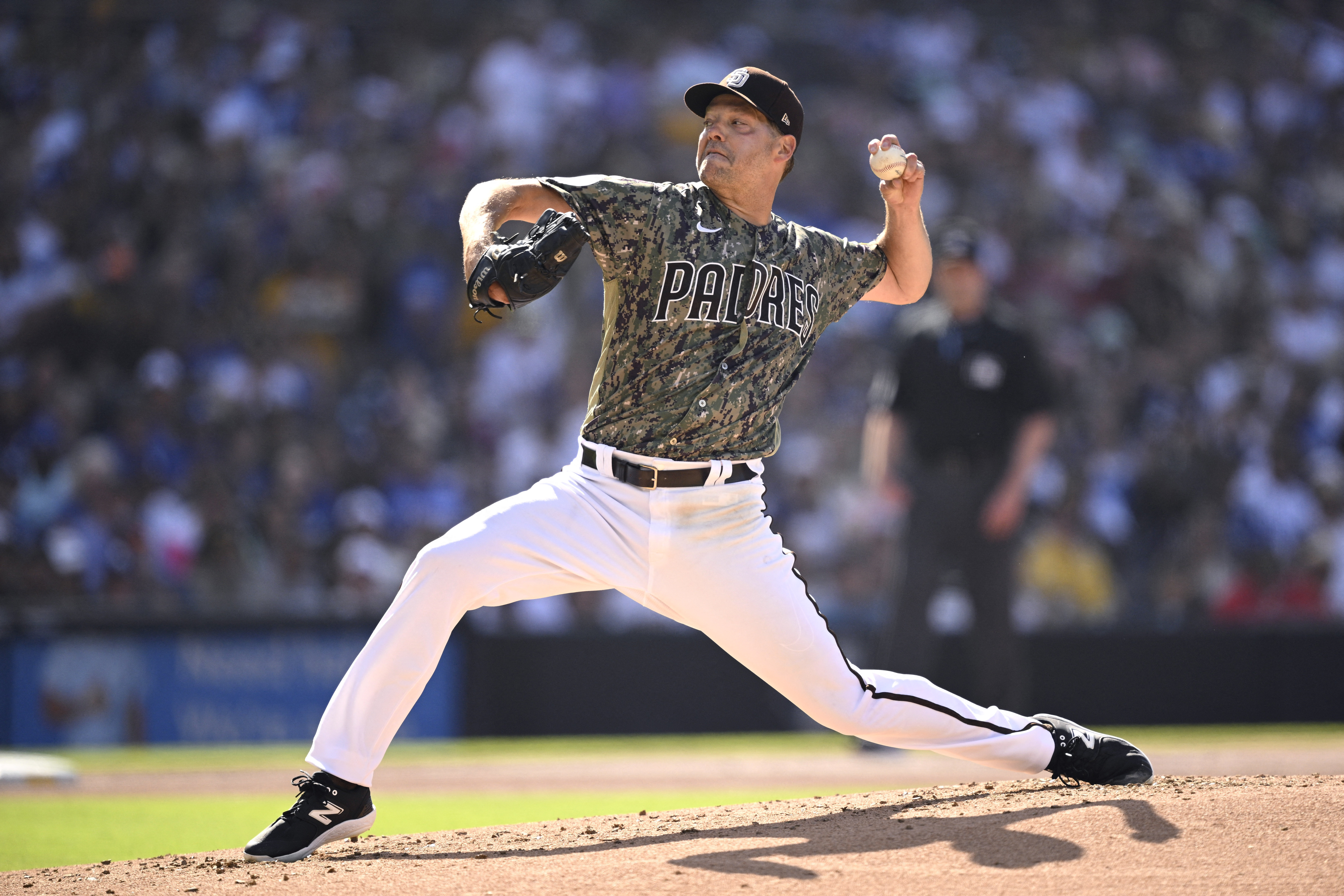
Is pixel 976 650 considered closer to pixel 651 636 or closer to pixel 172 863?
pixel 651 636

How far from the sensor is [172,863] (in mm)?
3947

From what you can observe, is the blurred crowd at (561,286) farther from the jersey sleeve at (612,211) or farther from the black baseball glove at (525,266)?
the black baseball glove at (525,266)

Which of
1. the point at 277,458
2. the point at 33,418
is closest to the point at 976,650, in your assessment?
the point at 277,458

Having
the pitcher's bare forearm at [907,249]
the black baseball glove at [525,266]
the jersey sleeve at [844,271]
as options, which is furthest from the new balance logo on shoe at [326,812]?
the pitcher's bare forearm at [907,249]

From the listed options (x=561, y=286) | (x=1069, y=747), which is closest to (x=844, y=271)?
(x=1069, y=747)

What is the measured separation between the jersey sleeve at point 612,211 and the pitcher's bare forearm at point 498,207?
4 centimetres

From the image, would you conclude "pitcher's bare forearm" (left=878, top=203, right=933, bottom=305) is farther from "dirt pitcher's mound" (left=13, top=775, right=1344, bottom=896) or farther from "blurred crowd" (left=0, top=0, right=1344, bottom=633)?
"blurred crowd" (left=0, top=0, right=1344, bottom=633)

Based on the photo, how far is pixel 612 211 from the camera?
3928mm

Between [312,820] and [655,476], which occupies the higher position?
[655,476]

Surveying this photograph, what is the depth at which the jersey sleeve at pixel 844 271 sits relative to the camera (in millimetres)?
4352

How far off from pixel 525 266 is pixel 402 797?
11.3ft

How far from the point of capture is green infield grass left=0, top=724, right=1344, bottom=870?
5078mm

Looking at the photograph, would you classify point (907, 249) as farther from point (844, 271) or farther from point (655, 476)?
point (655, 476)

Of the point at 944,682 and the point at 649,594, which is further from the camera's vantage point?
the point at 944,682
